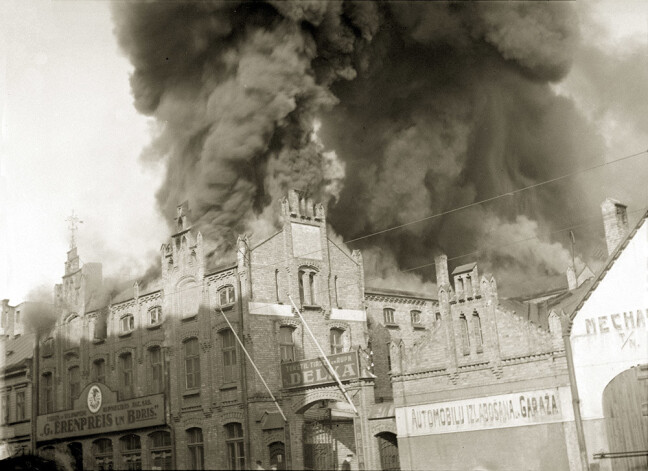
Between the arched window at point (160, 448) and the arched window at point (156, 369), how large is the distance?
1.95 metres

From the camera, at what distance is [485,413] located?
25531 millimetres

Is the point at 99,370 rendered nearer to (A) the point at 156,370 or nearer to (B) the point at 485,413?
(A) the point at 156,370

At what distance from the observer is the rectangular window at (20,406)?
137 feet

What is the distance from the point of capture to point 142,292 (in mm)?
36750

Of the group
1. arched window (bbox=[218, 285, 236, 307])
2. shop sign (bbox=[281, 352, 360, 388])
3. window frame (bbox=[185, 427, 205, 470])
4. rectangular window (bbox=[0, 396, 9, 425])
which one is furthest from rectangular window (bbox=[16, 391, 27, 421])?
shop sign (bbox=[281, 352, 360, 388])

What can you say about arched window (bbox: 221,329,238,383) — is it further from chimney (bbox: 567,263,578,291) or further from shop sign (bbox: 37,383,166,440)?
chimney (bbox: 567,263,578,291)

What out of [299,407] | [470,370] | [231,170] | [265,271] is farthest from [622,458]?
[231,170]

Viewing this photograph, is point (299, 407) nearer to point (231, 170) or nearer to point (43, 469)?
point (43, 469)

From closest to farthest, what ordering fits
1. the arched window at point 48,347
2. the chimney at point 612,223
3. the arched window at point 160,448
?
the chimney at point 612,223, the arched window at point 160,448, the arched window at point 48,347

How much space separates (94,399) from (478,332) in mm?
19071

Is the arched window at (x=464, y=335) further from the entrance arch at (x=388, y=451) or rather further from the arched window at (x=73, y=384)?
the arched window at (x=73, y=384)

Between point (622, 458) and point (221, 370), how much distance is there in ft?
51.7

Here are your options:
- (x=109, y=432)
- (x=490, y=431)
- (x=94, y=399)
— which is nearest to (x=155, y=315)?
(x=94, y=399)

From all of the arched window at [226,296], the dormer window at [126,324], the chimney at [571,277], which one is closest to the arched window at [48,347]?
the dormer window at [126,324]
